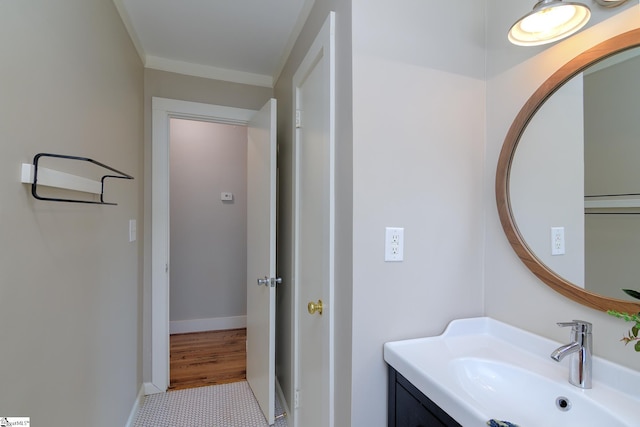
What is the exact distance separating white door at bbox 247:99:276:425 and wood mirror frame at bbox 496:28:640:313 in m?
1.21

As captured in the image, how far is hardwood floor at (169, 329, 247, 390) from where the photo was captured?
2.38 metres

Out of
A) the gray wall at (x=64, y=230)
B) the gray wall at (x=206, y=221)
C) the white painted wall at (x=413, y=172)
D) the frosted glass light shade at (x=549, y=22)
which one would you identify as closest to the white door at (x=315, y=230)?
the white painted wall at (x=413, y=172)

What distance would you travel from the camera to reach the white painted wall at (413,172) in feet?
3.41

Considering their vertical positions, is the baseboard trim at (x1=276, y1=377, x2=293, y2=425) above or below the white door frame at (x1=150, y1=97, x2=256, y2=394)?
below

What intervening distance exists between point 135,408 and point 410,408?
1.91 meters

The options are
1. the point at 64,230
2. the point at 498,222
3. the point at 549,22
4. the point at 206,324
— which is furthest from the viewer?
the point at 206,324

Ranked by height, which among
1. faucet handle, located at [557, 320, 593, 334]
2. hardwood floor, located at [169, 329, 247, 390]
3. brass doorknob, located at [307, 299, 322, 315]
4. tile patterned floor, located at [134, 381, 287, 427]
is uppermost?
faucet handle, located at [557, 320, 593, 334]

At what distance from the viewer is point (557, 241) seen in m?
0.99

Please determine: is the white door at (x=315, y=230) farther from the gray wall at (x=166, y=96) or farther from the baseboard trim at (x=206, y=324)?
the baseboard trim at (x=206, y=324)

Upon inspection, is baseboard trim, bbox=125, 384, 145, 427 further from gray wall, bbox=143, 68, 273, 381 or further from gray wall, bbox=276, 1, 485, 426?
gray wall, bbox=276, 1, 485, 426

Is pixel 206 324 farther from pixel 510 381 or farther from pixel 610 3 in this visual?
pixel 610 3

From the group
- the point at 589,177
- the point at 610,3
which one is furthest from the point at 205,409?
the point at 610,3

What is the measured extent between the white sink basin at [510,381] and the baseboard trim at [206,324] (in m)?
2.87

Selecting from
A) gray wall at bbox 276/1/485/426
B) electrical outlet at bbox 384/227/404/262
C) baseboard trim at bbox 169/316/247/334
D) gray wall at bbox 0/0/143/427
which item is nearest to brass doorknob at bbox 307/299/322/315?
gray wall at bbox 276/1/485/426
